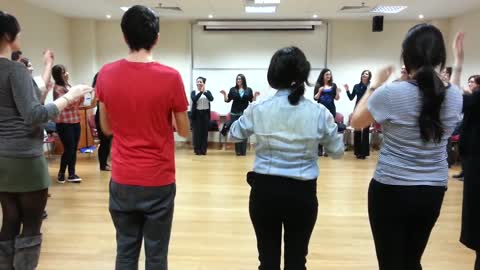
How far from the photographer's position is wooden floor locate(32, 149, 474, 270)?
2992 millimetres

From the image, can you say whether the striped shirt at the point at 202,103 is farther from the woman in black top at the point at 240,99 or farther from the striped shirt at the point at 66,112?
the striped shirt at the point at 66,112

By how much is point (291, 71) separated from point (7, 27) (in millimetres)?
1292

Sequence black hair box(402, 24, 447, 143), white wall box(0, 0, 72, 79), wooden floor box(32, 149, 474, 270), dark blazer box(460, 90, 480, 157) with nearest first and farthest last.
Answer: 1. black hair box(402, 24, 447, 143)
2. dark blazer box(460, 90, 480, 157)
3. wooden floor box(32, 149, 474, 270)
4. white wall box(0, 0, 72, 79)

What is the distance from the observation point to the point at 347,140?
8703 millimetres

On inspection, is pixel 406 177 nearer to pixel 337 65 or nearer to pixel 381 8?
pixel 381 8

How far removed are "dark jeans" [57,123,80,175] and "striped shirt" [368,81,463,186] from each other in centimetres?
443

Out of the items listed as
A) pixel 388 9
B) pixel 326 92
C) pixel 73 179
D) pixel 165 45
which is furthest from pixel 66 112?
pixel 388 9

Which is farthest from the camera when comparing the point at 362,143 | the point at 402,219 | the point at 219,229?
the point at 362,143

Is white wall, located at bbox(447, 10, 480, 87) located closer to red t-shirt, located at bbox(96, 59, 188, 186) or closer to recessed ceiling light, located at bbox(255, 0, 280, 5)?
recessed ceiling light, located at bbox(255, 0, 280, 5)

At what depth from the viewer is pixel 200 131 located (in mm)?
7836

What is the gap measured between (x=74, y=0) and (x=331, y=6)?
4.36m

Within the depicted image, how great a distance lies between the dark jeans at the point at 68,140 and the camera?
17.0 ft

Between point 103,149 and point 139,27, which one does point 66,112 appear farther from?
point 139,27

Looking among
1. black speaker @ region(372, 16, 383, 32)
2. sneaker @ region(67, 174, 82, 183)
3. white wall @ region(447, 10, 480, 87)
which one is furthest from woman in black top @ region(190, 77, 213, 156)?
white wall @ region(447, 10, 480, 87)
